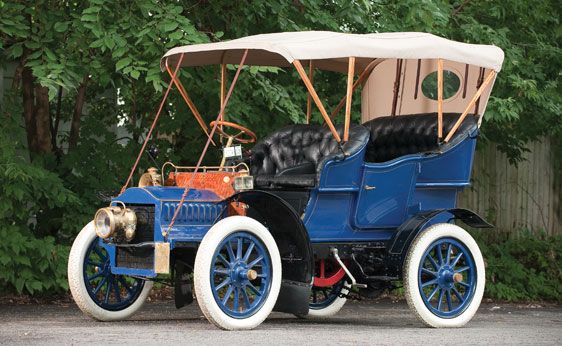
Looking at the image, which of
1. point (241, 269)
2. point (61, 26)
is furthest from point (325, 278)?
point (61, 26)

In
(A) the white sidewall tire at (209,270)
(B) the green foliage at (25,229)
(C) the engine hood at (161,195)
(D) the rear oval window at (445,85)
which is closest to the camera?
(A) the white sidewall tire at (209,270)

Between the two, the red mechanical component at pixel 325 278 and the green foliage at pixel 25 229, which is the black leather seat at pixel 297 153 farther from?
the green foliage at pixel 25 229

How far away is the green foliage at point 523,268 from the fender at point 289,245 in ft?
18.0

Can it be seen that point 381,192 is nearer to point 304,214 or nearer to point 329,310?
point 304,214

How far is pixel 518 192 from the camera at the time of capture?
62.5 feet

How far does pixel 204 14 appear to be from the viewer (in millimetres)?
13672

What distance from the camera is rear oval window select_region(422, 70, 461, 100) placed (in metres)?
12.5

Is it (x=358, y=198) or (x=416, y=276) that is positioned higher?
(x=358, y=198)

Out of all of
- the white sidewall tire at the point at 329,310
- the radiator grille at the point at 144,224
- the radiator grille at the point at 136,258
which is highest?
the radiator grille at the point at 144,224

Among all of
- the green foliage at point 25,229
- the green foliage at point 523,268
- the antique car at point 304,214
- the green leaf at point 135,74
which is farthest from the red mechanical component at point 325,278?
the green foliage at point 523,268

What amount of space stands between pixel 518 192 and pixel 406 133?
25.5 ft

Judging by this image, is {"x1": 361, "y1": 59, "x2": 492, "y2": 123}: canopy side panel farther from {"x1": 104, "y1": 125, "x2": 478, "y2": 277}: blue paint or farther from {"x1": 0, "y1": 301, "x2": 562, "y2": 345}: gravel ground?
{"x1": 0, "y1": 301, "x2": 562, "y2": 345}: gravel ground

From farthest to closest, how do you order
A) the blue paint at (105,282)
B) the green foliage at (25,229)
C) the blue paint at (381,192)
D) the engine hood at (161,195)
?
1. the green foliage at (25,229)
2. the blue paint at (105,282)
3. the blue paint at (381,192)
4. the engine hood at (161,195)

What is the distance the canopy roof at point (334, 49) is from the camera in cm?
1028
